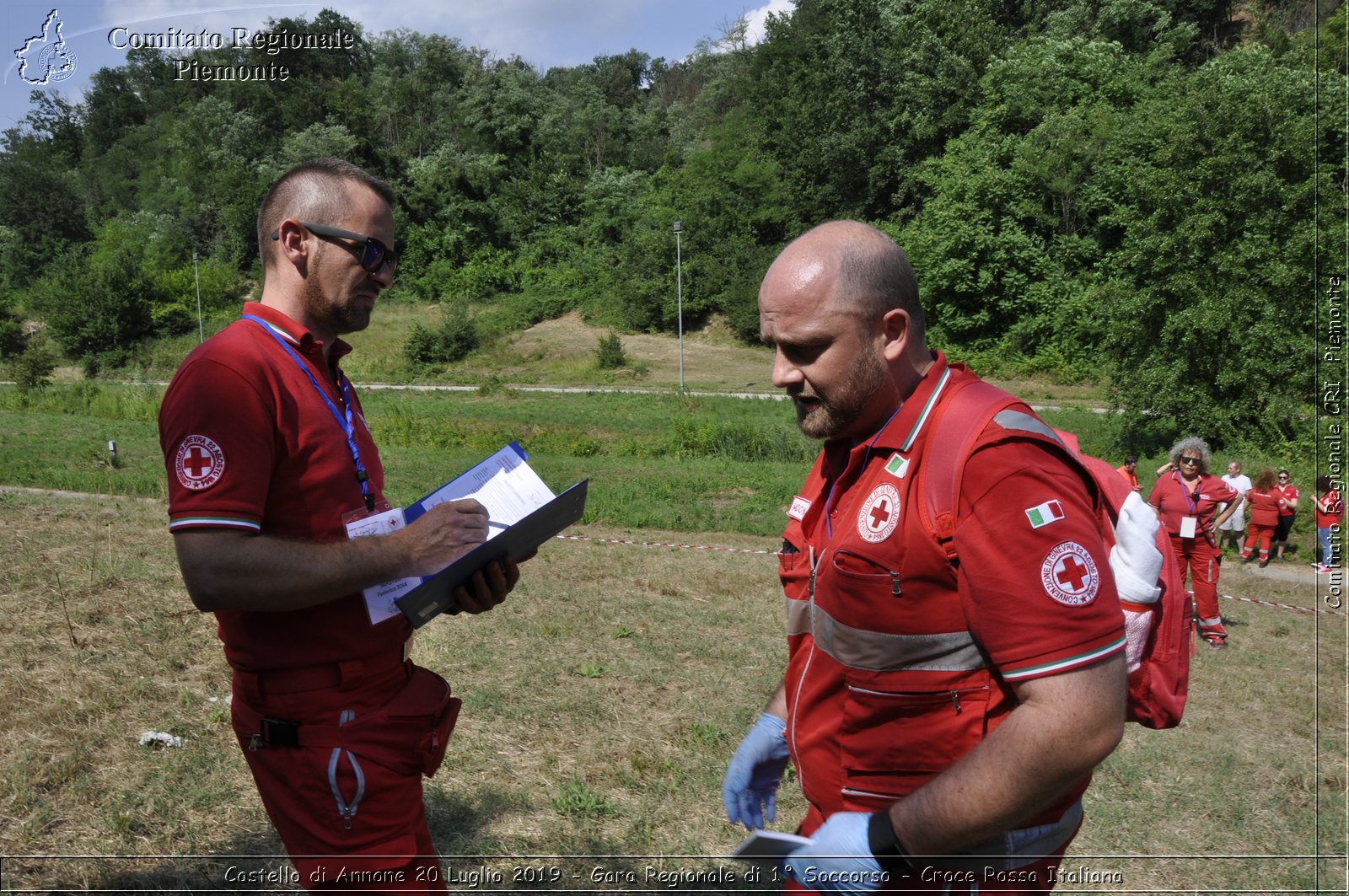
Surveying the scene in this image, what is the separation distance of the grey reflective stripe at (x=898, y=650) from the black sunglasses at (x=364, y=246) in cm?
149

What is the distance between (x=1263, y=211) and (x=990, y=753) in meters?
22.5

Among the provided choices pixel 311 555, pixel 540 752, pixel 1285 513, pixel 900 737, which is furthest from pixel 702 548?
pixel 900 737

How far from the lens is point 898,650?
1.86 m

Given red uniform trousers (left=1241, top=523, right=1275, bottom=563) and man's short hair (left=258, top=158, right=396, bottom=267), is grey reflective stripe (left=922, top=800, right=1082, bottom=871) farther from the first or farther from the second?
red uniform trousers (left=1241, top=523, right=1275, bottom=563)

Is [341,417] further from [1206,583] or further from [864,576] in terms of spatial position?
[1206,583]

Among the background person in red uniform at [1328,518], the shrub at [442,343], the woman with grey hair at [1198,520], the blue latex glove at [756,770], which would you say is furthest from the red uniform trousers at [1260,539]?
the shrub at [442,343]

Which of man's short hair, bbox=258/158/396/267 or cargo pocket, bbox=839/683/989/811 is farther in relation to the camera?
man's short hair, bbox=258/158/396/267

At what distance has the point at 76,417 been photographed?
26.1m

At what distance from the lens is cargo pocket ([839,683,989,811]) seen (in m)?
1.83

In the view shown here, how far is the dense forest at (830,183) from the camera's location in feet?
67.5

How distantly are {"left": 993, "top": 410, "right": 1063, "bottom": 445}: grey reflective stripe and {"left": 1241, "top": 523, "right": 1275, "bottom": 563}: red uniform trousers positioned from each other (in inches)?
587

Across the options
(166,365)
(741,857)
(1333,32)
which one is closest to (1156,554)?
(741,857)

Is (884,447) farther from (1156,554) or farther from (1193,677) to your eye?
(1193,677)

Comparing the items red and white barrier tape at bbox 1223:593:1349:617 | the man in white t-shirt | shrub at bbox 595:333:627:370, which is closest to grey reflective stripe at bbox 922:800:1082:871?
red and white barrier tape at bbox 1223:593:1349:617
